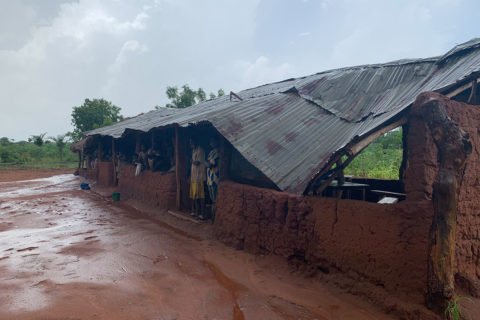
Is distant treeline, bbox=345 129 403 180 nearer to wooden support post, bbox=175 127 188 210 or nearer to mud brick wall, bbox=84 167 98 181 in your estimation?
wooden support post, bbox=175 127 188 210

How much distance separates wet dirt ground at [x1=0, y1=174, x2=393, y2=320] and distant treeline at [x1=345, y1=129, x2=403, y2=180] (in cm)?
795

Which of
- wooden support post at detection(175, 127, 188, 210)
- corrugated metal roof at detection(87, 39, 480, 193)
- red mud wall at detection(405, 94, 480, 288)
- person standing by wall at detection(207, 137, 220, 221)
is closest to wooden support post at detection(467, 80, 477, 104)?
corrugated metal roof at detection(87, 39, 480, 193)

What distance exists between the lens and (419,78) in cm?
494

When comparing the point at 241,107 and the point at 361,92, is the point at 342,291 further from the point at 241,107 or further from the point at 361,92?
the point at 241,107

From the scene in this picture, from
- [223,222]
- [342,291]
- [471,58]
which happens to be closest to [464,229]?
[342,291]

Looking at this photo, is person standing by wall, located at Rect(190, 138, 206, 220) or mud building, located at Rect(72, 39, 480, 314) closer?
mud building, located at Rect(72, 39, 480, 314)

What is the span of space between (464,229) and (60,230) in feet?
24.3

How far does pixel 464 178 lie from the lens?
345 centimetres

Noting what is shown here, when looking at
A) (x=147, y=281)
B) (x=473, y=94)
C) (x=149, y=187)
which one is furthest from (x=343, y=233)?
(x=149, y=187)

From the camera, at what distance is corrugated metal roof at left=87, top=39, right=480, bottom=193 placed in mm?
4312

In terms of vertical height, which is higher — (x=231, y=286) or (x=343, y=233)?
(x=343, y=233)

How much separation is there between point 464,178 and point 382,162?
1104 cm

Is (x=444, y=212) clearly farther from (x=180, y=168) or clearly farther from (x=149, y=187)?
(x=149, y=187)

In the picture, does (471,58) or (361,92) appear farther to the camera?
(361,92)
